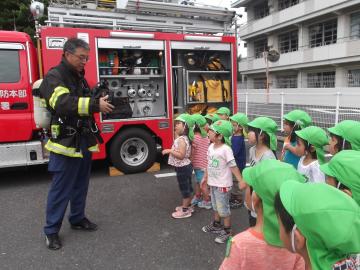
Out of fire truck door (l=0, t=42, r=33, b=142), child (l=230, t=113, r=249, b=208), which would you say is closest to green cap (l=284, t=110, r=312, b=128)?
child (l=230, t=113, r=249, b=208)

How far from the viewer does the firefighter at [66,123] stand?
10.2ft

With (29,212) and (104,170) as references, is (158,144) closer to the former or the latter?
(104,170)

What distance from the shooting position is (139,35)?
5.67m

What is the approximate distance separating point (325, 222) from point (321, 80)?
82.7 ft

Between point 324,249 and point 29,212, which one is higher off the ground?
point 324,249

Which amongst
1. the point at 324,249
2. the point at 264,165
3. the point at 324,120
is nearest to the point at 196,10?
the point at 324,120

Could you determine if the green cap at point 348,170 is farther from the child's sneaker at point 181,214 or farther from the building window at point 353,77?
the building window at point 353,77

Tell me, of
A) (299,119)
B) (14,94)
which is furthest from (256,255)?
(14,94)

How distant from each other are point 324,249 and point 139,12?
5809 mm

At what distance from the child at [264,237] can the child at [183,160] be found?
2106 millimetres

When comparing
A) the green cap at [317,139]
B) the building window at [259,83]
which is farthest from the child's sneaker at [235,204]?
the building window at [259,83]

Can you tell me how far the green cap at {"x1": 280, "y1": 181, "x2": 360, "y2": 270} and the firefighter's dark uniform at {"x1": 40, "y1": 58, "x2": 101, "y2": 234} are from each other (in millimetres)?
2411

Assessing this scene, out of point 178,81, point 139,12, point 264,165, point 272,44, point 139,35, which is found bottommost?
point 264,165

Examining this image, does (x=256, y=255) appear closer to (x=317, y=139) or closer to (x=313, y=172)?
(x=313, y=172)
